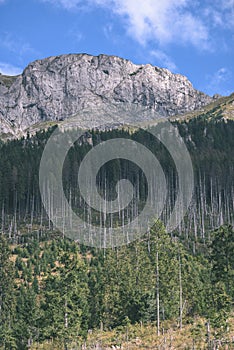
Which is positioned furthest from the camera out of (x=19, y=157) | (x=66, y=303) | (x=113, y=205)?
(x=19, y=157)

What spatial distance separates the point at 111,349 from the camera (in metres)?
Result: 39.3

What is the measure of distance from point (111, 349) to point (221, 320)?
12163mm

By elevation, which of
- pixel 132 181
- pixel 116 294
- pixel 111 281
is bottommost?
pixel 116 294

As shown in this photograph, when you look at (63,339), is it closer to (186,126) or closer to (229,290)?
(229,290)

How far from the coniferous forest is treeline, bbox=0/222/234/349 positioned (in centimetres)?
10

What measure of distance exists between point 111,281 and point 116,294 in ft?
7.20

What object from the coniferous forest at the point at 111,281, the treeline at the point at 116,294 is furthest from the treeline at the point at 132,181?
the treeline at the point at 116,294

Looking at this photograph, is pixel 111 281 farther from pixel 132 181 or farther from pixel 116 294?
pixel 132 181

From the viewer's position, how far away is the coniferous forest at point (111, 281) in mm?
38312

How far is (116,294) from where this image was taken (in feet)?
167

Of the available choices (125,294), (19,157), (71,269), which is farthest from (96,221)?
(71,269)

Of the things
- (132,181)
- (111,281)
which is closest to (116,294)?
(111,281)

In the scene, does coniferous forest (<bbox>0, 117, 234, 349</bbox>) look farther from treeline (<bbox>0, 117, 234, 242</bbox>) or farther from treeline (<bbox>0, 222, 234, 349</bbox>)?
treeline (<bbox>0, 117, 234, 242</bbox>)

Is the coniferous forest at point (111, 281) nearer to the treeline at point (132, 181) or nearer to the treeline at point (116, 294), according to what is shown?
the treeline at point (116, 294)
